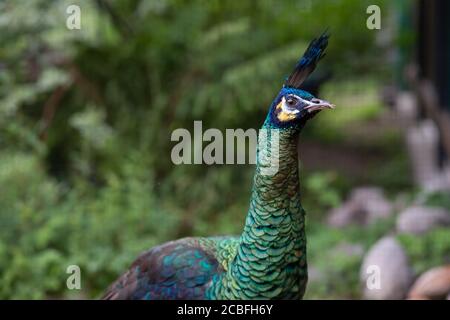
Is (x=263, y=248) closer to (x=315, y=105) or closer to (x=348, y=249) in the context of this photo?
(x=315, y=105)

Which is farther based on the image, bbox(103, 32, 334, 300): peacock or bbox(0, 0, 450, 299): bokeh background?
bbox(0, 0, 450, 299): bokeh background

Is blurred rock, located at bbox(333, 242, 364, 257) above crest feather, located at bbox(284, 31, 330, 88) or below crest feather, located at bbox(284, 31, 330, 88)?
below

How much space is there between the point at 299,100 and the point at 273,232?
0.42 m

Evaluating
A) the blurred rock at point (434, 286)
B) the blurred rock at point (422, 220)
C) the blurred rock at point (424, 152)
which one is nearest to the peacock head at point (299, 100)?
the blurred rock at point (434, 286)

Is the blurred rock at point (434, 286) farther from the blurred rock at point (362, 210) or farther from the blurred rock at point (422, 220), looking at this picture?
the blurred rock at point (362, 210)

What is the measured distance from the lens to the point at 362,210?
5.46 m

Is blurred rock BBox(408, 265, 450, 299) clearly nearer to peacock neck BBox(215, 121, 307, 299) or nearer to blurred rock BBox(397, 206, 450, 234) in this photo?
blurred rock BBox(397, 206, 450, 234)

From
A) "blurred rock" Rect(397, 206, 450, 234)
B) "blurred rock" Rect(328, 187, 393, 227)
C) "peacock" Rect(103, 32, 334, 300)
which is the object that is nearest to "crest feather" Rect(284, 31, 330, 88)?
"peacock" Rect(103, 32, 334, 300)

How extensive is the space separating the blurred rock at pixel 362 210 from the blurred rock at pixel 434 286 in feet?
5.08

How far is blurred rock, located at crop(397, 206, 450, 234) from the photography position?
4.27 m

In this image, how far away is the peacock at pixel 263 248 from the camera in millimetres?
1932

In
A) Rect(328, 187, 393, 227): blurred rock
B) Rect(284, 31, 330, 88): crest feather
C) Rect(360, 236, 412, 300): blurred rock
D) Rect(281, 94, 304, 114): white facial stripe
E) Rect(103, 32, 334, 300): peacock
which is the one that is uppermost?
Rect(284, 31, 330, 88): crest feather

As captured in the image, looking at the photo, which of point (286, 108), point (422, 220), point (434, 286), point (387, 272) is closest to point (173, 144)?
point (422, 220)
